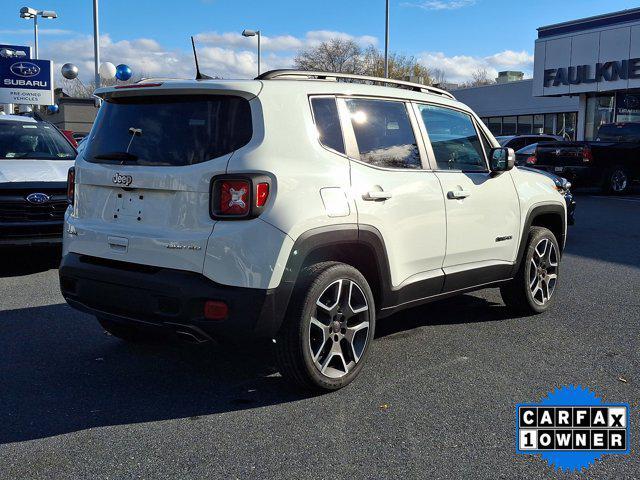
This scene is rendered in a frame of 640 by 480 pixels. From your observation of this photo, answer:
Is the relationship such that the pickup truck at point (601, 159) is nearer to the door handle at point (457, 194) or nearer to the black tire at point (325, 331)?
the door handle at point (457, 194)

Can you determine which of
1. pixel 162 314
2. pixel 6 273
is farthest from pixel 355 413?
pixel 6 273

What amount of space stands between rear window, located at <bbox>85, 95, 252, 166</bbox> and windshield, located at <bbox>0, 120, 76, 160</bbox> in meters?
4.82

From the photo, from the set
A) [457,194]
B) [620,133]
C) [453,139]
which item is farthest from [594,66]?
[457,194]

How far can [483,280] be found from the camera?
5.37 metres

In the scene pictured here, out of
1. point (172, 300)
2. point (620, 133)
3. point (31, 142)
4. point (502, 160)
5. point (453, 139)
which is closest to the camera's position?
point (172, 300)

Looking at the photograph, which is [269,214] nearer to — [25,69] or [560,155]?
[560,155]

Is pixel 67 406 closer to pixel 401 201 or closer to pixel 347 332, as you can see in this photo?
pixel 347 332

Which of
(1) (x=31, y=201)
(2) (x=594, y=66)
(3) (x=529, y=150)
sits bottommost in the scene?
(1) (x=31, y=201)

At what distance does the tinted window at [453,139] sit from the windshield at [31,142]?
5510 millimetres

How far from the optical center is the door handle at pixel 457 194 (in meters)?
4.88

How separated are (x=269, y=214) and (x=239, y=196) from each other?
0.61 feet

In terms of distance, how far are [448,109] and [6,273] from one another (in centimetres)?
533

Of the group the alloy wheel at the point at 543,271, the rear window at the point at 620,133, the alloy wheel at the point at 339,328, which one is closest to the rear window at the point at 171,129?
the alloy wheel at the point at 339,328

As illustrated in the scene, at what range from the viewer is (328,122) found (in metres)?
4.24
